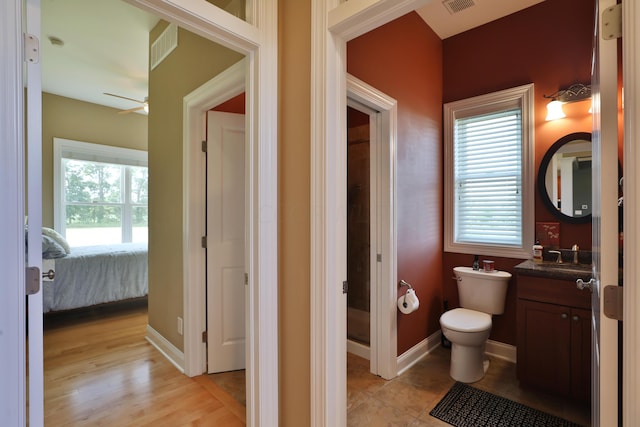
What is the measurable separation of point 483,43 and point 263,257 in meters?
2.85

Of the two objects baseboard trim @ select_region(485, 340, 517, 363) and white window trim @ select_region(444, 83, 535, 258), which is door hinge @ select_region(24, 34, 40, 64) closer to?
white window trim @ select_region(444, 83, 535, 258)

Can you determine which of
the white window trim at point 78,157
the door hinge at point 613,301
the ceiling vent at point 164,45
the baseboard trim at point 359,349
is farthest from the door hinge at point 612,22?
the white window trim at point 78,157

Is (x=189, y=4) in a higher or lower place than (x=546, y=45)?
lower

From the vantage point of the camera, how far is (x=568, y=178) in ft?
8.21

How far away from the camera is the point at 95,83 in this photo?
15.1ft

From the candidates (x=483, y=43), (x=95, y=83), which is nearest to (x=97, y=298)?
(x=95, y=83)

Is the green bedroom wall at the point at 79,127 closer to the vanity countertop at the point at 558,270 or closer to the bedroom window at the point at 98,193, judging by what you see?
the bedroom window at the point at 98,193

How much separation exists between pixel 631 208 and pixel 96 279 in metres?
4.57

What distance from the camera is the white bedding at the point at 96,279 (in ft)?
11.4

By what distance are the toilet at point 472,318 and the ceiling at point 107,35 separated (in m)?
2.20

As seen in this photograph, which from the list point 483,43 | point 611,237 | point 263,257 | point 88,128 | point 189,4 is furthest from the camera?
point 88,128

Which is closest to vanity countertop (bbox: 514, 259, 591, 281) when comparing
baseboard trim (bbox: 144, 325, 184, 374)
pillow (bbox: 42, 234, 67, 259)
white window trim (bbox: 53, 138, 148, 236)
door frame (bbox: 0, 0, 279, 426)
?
door frame (bbox: 0, 0, 279, 426)

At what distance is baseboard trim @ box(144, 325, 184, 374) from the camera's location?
259cm

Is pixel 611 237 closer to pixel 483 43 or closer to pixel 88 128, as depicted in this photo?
pixel 483 43
